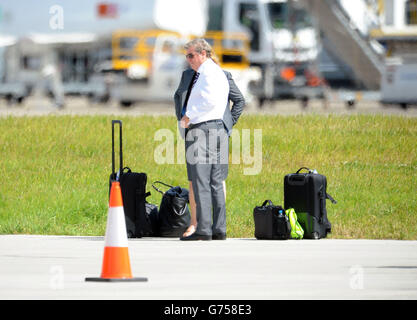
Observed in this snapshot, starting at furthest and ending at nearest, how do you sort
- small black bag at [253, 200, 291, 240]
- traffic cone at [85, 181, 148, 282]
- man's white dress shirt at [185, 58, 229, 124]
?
small black bag at [253, 200, 291, 240] < man's white dress shirt at [185, 58, 229, 124] < traffic cone at [85, 181, 148, 282]

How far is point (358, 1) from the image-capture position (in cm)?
4194

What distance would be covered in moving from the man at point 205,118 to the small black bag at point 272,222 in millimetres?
356

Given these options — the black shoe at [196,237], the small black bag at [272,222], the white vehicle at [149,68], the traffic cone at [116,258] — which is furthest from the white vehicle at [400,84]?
the traffic cone at [116,258]

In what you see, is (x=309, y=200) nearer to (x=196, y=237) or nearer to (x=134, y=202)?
(x=196, y=237)

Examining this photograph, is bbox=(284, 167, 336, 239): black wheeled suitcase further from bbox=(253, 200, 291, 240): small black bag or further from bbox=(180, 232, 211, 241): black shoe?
bbox=(180, 232, 211, 241): black shoe

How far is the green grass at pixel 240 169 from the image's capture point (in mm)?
13125

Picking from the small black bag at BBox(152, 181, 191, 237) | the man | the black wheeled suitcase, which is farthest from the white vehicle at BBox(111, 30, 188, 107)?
the man

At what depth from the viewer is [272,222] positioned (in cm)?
1165

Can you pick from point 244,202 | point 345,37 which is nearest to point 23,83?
point 345,37

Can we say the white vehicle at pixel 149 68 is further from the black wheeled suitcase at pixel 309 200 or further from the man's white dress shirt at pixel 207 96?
the man's white dress shirt at pixel 207 96

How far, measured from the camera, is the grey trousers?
11.3m

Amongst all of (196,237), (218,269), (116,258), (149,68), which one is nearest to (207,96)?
(196,237)

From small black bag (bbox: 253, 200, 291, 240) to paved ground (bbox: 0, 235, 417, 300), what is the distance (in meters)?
0.16

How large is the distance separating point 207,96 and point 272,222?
1341 mm
